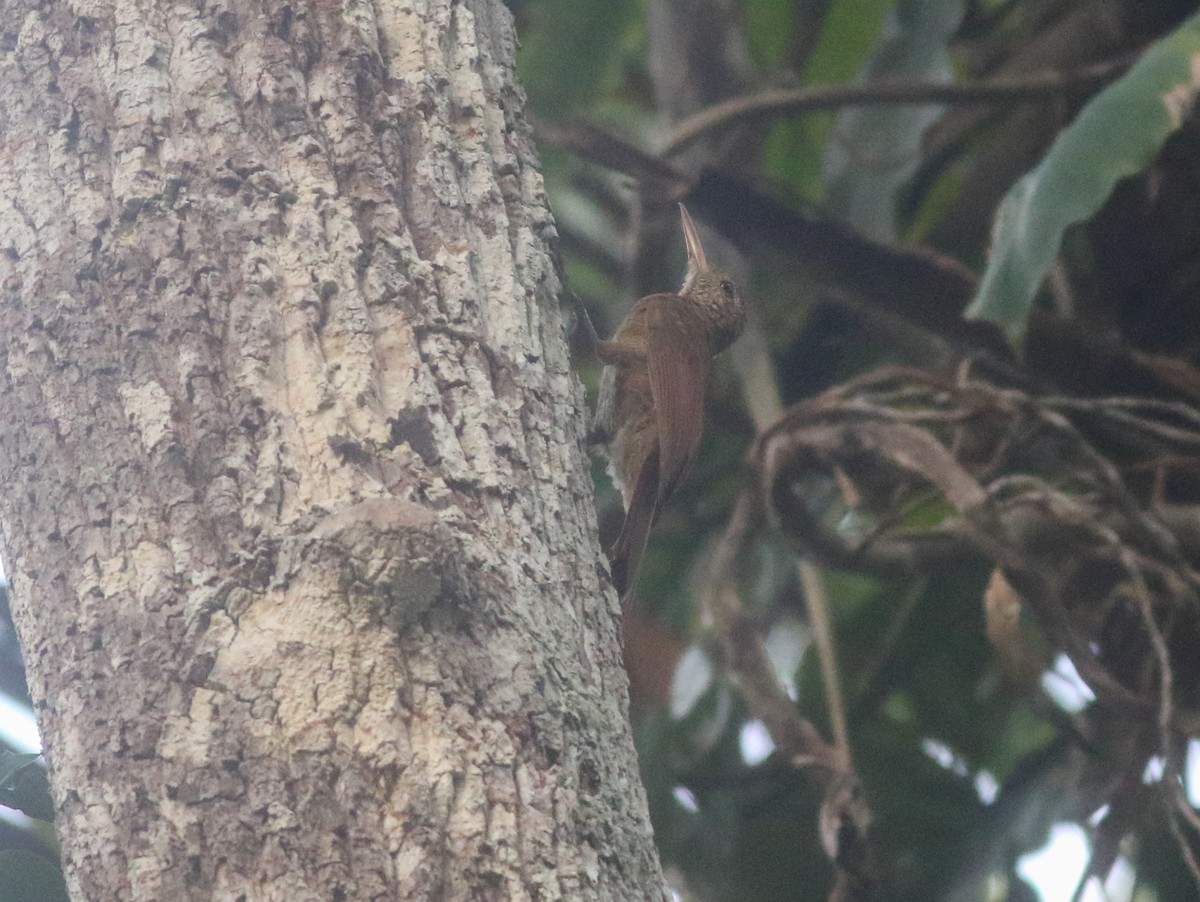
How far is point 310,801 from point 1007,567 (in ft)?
6.21

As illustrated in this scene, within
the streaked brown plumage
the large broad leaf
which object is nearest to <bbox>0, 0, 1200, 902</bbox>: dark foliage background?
the large broad leaf

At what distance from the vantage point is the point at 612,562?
2547 millimetres

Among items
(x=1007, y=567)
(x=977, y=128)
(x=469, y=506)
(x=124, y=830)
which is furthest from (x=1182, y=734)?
(x=124, y=830)

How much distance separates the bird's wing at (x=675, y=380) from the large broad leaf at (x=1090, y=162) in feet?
1.99

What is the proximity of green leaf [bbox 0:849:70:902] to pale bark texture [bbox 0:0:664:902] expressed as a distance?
1.28 ft

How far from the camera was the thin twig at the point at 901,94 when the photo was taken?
3.43 m

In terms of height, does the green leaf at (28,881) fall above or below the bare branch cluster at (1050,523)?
above

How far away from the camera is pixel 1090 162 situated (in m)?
2.73

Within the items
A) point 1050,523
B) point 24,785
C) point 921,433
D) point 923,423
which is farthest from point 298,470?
point 923,423

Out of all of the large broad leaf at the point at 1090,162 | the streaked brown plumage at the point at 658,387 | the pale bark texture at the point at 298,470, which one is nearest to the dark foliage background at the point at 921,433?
the large broad leaf at the point at 1090,162

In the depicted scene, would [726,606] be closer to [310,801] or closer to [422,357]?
[422,357]

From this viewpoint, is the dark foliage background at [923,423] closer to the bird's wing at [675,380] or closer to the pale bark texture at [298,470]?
the bird's wing at [675,380]

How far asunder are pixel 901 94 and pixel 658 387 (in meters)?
1.08

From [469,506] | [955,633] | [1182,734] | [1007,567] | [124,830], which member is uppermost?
[469,506]
